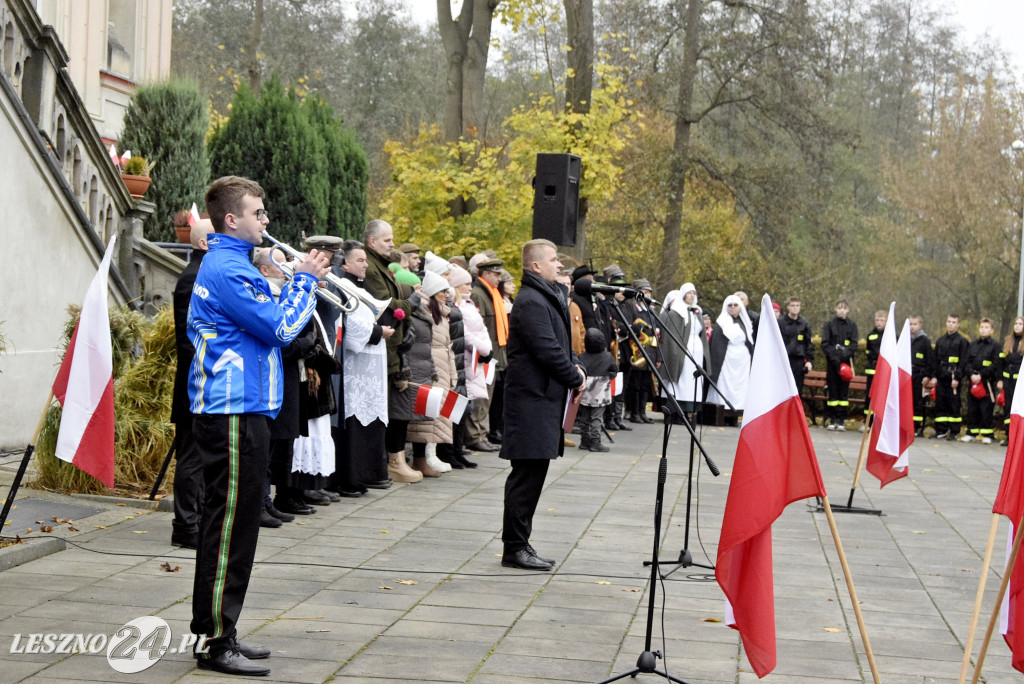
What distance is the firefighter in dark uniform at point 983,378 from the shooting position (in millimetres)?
19328

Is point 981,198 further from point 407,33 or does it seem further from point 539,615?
point 539,615

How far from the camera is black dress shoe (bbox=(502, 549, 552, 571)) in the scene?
303 inches

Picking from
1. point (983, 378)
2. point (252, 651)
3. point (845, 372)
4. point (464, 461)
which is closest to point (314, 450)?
point (464, 461)

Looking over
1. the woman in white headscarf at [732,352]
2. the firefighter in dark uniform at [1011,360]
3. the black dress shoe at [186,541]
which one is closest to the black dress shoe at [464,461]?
the black dress shoe at [186,541]

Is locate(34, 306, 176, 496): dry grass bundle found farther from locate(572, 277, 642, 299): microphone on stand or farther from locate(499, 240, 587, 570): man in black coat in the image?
locate(572, 277, 642, 299): microphone on stand

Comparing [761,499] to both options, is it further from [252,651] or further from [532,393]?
[532,393]

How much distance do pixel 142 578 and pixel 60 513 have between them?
1.88 m

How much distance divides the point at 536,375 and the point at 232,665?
316cm

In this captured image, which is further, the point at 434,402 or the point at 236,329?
the point at 434,402

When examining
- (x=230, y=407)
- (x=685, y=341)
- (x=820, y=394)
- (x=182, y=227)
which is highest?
(x=182, y=227)

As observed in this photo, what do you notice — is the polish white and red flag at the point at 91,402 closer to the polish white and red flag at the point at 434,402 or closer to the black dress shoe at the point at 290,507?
the black dress shoe at the point at 290,507

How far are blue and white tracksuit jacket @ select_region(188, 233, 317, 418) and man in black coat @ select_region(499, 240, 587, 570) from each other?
262cm

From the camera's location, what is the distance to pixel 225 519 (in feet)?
16.8

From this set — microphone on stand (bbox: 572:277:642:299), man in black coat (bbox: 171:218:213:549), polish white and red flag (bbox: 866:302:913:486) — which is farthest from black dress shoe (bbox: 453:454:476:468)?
microphone on stand (bbox: 572:277:642:299)
